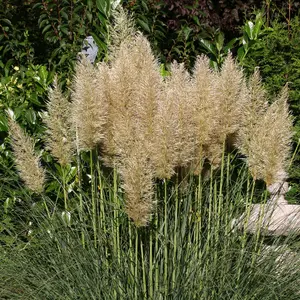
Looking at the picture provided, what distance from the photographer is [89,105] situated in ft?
12.9

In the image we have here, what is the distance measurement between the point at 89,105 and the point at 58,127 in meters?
0.35

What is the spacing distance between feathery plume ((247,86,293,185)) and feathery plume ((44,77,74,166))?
1.02 meters

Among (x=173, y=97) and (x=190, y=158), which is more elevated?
(x=173, y=97)

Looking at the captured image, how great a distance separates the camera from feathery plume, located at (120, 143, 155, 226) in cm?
355

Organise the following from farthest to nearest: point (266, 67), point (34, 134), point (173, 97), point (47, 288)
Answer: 1. point (266, 67)
2. point (34, 134)
3. point (47, 288)
4. point (173, 97)

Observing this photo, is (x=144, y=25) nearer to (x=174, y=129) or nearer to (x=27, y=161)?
(x=27, y=161)

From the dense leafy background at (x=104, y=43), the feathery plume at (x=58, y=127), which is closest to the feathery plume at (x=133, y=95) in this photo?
the feathery plume at (x=58, y=127)

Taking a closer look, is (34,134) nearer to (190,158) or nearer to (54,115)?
(54,115)

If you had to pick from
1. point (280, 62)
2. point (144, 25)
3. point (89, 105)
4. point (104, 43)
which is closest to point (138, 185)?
point (89, 105)

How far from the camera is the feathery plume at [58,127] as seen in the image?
4.21 metres

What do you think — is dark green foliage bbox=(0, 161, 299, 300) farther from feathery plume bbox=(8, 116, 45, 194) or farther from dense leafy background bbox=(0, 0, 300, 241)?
dense leafy background bbox=(0, 0, 300, 241)

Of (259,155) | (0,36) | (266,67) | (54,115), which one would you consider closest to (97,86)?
(54,115)

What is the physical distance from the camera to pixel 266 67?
6.04m

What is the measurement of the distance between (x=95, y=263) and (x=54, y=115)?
0.85m
